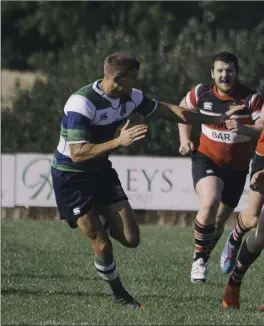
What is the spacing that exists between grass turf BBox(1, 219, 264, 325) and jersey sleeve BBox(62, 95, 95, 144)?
4.24 ft

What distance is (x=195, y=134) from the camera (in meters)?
18.4

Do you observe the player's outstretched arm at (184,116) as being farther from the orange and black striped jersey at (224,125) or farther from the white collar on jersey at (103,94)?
the orange and black striped jersey at (224,125)

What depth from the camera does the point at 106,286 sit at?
9.63 meters

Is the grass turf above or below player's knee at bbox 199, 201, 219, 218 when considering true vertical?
below

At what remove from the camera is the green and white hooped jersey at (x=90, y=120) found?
8.00m

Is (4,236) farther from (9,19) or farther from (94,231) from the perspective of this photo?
(9,19)

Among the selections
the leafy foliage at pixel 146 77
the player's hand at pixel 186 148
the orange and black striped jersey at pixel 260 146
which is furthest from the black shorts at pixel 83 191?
the leafy foliage at pixel 146 77

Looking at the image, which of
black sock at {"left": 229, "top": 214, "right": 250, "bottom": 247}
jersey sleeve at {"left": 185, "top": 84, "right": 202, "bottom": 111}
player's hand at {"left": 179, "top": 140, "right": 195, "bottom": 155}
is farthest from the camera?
black sock at {"left": 229, "top": 214, "right": 250, "bottom": 247}

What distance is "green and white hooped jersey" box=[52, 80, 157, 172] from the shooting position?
8.00m

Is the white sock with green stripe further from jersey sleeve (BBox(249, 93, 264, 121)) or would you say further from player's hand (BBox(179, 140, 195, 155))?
jersey sleeve (BBox(249, 93, 264, 121))

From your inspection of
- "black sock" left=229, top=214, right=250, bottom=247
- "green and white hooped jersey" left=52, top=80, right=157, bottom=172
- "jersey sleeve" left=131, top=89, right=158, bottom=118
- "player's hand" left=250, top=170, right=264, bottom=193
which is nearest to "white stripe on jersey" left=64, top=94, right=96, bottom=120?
"green and white hooped jersey" left=52, top=80, right=157, bottom=172

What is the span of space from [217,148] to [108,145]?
99.3 inches

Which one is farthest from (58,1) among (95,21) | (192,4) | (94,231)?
(94,231)

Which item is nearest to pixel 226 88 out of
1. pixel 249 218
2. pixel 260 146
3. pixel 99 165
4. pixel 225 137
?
pixel 225 137
